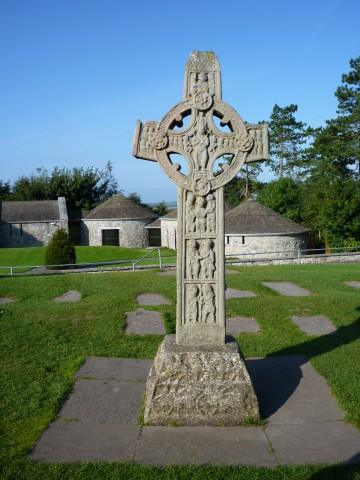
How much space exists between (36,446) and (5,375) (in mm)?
1926

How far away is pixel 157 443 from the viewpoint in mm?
4250

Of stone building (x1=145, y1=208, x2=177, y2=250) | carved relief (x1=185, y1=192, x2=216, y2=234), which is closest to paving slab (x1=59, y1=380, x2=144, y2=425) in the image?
carved relief (x1=185, y1=192, x2=216, y2=234)

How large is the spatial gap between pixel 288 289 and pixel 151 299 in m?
3.39

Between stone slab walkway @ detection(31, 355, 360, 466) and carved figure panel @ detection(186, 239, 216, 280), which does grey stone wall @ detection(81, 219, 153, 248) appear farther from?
carved figure panel @ detection(186, 239, 216, 280)

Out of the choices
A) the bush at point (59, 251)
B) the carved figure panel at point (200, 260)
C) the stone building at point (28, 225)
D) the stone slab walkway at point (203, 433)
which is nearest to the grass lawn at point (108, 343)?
the stone slab walkway at point (203, 433)

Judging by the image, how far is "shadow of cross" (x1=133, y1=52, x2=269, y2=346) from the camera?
16.5 ft

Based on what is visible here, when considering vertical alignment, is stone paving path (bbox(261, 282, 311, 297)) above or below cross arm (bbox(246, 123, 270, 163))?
below

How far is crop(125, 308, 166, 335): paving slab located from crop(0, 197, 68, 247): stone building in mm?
28280

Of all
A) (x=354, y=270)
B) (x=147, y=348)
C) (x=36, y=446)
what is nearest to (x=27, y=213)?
(x=354, y=270)

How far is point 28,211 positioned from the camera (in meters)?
37.5

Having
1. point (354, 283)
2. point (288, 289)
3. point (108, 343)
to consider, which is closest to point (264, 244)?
point (354, 283)

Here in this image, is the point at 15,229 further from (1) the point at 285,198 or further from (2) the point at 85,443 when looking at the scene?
(2) the point at 85,443

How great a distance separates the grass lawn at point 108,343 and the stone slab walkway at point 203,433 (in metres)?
0.15

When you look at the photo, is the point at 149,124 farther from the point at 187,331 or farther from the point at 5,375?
the point at 5,375
